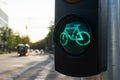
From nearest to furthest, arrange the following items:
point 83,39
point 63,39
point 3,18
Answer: point 83,39, point 63,39, point 3,18

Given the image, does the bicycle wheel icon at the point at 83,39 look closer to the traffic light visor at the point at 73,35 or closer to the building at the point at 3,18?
the traffic light visor at the point at 73,35

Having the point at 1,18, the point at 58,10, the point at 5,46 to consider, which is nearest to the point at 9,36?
the point at 5,46

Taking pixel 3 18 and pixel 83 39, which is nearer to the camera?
pixel 83 39

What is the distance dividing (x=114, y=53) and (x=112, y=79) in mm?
208

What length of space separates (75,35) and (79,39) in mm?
47

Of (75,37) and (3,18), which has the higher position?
(3,18)

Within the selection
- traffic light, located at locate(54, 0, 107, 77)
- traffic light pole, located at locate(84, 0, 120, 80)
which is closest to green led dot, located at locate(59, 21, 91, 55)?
traffic light, located at locate(54, 0, 107, 77)

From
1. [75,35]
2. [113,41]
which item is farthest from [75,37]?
[113,41]

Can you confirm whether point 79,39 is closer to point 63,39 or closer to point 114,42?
point 63,39

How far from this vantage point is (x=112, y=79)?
2.90 meters

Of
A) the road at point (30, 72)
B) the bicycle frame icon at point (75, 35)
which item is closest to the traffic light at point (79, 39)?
the bicycle frame icon at point (75, 35)

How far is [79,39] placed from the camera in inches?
112

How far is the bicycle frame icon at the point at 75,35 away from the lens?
2.83m

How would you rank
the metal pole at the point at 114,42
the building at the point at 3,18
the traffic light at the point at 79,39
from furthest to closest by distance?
the building at the point at 3,18 < the metal pole at the point at 114,42 < the traffic light at the point at 79,39
